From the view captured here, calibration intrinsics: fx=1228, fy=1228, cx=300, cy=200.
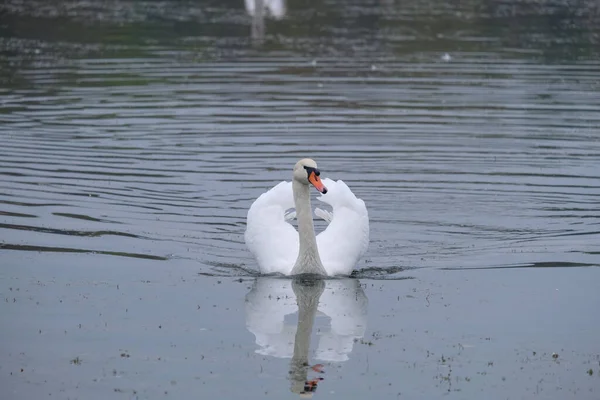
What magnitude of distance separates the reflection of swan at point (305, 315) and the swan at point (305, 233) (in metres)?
0.20

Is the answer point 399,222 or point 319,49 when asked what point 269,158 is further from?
point 319,49

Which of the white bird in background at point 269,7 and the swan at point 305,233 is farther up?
the white bird in background at point 269,7

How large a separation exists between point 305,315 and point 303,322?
9.5 inches

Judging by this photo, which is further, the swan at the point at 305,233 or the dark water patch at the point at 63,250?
the dark water patch at the point at 63,250

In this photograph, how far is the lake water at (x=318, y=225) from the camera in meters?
10.9

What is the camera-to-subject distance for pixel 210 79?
98.6ft

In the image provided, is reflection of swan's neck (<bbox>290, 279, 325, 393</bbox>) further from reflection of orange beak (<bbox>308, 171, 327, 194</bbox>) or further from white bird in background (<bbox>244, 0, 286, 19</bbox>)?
white bird in background (<bbox>244, 0, 286, 19</bbox>)

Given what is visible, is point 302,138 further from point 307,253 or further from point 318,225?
point 307,253

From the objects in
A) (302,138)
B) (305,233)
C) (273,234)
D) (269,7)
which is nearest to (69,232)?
(273,234)

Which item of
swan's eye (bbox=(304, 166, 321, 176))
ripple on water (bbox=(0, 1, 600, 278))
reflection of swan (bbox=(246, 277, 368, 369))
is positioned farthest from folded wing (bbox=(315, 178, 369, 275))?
swan's eye (bbox=(304, 166, 321, 176))

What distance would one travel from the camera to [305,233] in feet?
44.8

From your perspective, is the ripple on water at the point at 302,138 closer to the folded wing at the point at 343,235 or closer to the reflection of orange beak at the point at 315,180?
the folded wing at the point at 343,235

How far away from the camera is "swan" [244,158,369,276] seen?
538 inches

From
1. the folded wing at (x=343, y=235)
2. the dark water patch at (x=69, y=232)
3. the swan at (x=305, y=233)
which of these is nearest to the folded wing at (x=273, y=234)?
the swan at (x=305, y=233)
